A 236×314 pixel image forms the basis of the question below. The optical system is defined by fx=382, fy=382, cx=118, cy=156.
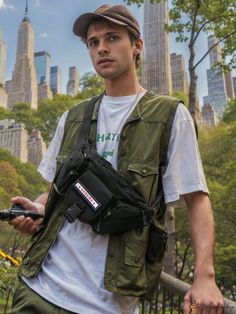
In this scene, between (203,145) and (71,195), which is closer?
(71,195)

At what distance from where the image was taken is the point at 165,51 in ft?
56.2

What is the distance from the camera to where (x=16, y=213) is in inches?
61.1

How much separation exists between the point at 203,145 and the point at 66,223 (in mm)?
18002

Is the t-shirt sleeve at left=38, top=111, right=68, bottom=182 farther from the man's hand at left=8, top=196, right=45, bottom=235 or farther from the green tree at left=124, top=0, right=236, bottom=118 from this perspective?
the green tree at left=124, top=0, right=236, bottom=118

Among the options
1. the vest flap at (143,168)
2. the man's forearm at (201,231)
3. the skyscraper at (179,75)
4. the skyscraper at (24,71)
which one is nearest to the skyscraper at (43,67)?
the skyscraper at (24,71)

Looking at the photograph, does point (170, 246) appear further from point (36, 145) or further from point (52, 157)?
point (36, 145)

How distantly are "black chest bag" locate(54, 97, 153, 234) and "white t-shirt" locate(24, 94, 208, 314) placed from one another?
66 millimetres

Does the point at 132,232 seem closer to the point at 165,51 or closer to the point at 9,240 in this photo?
the point at 165,51

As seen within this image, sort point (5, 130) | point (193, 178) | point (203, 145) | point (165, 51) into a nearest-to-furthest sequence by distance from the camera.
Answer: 1. point (193, 178)
2. point (165, 51)
3. point (203, 145)
4. point (5, 130)

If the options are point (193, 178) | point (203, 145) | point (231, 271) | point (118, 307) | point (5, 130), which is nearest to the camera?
point (118, 307)

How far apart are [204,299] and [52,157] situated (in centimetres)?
96

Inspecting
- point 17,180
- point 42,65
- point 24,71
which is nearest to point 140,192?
point 17,180

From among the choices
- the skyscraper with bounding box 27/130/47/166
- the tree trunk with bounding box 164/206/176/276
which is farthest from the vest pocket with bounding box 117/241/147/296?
the skyscraper with bounding box 27/130/47/166

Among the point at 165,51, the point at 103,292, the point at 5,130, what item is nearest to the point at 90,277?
the point at 103,292
